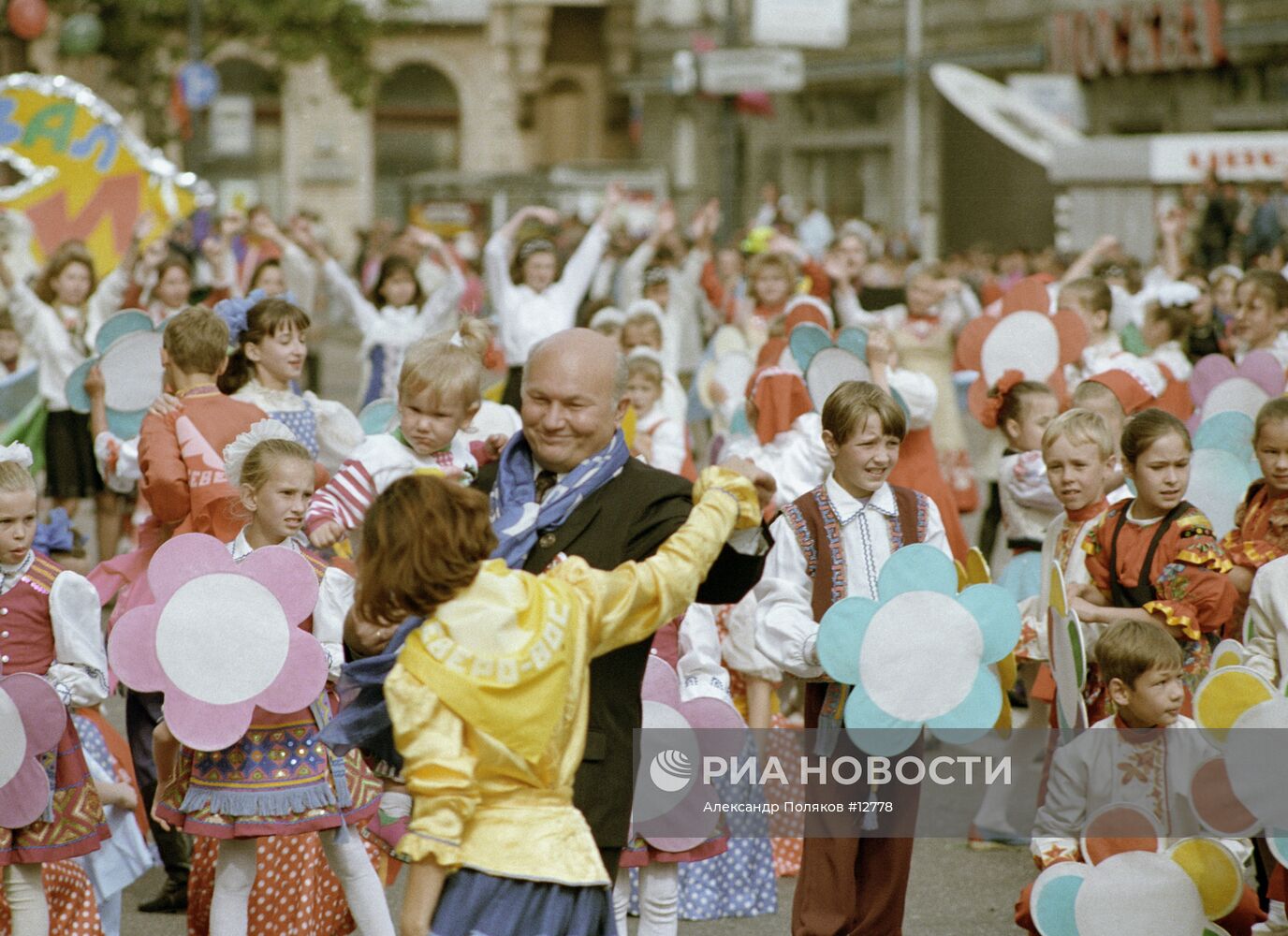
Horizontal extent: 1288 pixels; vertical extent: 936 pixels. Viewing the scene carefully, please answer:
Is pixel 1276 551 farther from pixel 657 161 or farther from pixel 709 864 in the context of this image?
pixel 657 161

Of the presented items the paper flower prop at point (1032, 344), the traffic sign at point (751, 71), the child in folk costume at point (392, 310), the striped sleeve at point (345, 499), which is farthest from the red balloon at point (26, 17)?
the striped sleeve at point (345, 499)

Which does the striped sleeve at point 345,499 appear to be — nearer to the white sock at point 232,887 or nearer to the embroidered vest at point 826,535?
the white sock at point 232,887

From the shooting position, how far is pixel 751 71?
62.4 feet

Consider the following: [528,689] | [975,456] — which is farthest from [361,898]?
[975,456]

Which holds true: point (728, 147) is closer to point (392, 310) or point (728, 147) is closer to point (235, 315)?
point (392, 310)

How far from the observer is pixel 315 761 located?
492cm

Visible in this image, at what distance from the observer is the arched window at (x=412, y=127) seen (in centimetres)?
4772

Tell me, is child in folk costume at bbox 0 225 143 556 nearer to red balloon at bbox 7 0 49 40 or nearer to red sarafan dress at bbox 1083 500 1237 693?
red sarafan dress at bbox 1083 500 1237 693

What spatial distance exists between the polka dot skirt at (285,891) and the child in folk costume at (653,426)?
2582mm

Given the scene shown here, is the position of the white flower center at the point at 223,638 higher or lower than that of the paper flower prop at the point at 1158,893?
higher

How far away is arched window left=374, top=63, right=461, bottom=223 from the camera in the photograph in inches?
1879

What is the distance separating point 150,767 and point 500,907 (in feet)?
8.16

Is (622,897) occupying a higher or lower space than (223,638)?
lower

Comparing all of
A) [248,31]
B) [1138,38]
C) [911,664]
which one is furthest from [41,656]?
[1138,38]
